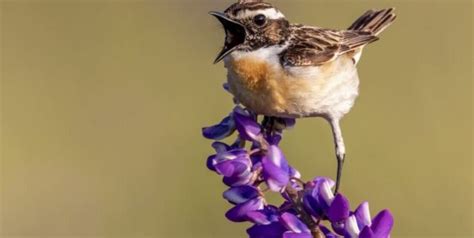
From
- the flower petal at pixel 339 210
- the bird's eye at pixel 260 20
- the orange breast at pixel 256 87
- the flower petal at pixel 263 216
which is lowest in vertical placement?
the flower petal at pixel 339 210

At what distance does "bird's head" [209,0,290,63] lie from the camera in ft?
15.1

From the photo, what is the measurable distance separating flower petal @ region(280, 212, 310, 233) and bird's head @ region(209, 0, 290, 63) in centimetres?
94

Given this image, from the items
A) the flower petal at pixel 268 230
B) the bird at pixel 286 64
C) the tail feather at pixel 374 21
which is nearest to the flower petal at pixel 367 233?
the flower petal at pixel 268 230

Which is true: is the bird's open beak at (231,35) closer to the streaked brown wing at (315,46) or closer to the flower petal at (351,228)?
the streaked brown wing at (315,46)

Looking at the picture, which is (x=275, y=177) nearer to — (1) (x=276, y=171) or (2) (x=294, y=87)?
(1) (x=276, y=171)

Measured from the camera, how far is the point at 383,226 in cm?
370

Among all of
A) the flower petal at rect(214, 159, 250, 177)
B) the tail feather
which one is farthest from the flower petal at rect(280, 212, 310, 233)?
the tail feather

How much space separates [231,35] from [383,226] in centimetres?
131

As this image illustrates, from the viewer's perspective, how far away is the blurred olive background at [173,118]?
10.0 m

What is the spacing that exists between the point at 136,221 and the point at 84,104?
2.27m

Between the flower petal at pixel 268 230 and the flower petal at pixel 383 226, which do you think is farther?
the flower petal at pixel 268 230

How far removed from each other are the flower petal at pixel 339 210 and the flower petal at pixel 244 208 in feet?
0.88

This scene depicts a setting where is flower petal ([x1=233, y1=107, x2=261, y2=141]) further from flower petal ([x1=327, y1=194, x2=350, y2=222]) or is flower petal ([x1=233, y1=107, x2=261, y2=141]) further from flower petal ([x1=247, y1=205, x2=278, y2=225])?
flower petal ([x1=327, y1=194, x2=350, y2=222])

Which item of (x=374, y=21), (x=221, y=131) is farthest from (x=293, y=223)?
(x=374, y=21)
